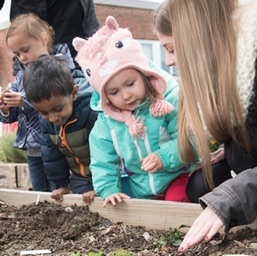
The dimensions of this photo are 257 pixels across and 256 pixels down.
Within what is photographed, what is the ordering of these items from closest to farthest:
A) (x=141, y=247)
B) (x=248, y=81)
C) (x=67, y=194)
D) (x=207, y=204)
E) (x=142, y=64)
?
(x=207, y=204), (x=248, y=81), (x=141, y=247), (x=142, y=64), (x=67, y=194)

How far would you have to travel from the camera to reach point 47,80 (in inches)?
130

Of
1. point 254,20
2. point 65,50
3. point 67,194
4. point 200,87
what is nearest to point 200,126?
point 200,87

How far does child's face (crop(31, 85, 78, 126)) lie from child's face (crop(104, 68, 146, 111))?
479 mm

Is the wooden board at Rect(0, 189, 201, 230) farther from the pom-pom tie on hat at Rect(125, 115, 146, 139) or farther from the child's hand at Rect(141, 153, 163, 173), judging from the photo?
the pom-pom tie on hat at Rect(125, 115, 146, 139)

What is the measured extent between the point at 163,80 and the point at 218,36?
88 centimetres

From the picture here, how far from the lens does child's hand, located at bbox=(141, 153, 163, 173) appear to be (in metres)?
2.76

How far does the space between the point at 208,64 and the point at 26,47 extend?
2081mm

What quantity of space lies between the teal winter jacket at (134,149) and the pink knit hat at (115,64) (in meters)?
0.07

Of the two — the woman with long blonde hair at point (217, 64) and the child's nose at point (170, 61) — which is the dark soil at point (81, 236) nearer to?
the woman with long blonde hair at point (217, 64)

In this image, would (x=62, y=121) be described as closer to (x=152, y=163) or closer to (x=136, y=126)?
(x=136, y=126)

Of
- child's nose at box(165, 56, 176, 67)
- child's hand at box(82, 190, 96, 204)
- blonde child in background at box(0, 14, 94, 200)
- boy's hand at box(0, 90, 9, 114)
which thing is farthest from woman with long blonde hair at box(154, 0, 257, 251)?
boy's hand at box(0, 90, 9, 114)

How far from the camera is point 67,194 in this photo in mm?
3459

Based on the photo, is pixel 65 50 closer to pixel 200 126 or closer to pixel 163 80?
pixel 163 80

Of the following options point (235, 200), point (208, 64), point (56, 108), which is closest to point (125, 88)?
point (56, 108)
